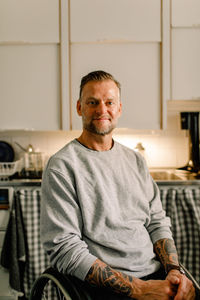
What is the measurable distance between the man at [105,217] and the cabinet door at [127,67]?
0.95 meters

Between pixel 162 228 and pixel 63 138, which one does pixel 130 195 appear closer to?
pixel 162 228

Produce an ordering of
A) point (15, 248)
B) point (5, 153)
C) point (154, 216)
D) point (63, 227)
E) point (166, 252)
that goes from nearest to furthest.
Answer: point (63, 227)
point (166, 252)
point (154, 216)
point (15, 248)
point (5, 153)

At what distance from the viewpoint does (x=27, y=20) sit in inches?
86.0

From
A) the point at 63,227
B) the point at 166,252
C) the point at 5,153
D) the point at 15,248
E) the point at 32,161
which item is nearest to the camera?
the point at 63,227

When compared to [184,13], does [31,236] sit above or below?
below

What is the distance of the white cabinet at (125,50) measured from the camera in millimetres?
2176

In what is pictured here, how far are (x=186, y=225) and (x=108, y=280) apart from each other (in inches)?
41.6

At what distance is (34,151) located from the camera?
2434 millimetres

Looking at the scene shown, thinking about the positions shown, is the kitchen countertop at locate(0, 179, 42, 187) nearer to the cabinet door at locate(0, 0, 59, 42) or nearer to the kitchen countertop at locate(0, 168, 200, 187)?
the kitchen countertop at locate(0, 168, 200, 187)

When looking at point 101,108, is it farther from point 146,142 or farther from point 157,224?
point 146,142

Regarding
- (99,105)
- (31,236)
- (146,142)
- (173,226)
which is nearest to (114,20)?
(146,142)

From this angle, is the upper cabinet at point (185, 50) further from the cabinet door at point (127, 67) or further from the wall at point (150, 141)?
the wall at point (150, 141)

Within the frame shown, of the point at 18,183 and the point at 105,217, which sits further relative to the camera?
the point at 18,183

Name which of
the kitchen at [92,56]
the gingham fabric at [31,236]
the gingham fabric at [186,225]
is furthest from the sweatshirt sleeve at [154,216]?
the kitchen at [92,56]
